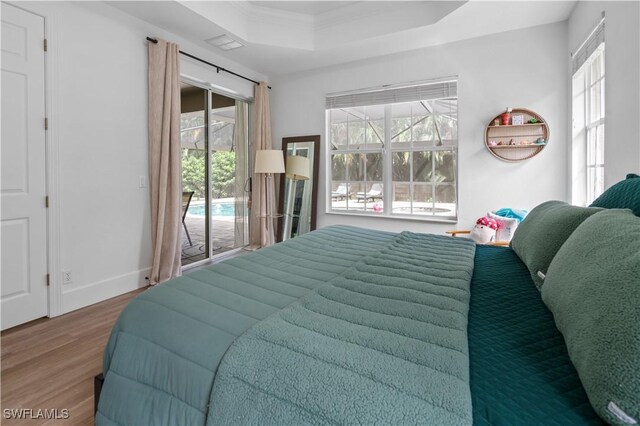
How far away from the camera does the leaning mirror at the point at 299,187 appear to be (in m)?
4.68

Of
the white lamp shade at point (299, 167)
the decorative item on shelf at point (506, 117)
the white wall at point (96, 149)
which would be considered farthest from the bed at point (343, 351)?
the white lamp shade at point (299, 167)

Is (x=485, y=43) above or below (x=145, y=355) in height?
above

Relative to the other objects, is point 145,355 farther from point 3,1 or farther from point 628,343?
point 3,1

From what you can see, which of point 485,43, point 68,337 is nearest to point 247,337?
point 68,337

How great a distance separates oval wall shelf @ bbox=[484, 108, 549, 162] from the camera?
137 inches

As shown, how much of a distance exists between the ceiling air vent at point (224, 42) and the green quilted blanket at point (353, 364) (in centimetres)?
352

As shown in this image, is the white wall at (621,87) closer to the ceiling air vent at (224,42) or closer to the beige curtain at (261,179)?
the ceiling air vent at (224,42)

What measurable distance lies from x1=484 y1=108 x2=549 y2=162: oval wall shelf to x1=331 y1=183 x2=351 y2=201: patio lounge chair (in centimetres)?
189

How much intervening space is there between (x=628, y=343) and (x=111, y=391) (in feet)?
5.22

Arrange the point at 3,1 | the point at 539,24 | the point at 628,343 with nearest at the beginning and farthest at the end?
the point at 628,343 → the point at 3,1 → the point at 539,24

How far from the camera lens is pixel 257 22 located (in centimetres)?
384

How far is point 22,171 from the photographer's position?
8.25ft

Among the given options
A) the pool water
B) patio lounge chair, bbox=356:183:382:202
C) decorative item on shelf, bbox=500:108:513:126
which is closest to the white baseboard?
the pool water
